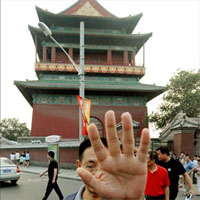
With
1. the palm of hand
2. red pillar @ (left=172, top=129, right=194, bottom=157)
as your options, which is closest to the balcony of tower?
red pillar @ (left=172, top=129, right=194, bottom=157)

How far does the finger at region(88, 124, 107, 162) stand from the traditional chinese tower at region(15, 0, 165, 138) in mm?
23466

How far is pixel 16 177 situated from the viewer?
11469mm

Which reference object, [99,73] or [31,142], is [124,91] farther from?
[31,142]

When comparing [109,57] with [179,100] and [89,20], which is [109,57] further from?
[179,100]

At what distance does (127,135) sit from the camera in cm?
161

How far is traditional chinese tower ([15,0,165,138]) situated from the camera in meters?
25.8

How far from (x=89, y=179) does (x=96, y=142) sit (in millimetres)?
212

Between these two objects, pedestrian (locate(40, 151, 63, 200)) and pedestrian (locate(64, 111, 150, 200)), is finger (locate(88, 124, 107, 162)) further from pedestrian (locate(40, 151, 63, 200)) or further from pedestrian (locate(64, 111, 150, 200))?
pedestrian (locate(40, 151, 63, 200))

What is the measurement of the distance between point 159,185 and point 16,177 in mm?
8400

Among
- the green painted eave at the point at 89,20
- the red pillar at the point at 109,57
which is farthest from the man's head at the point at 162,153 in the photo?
the green painted eave at the point at 89,20

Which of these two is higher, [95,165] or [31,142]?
[95,165]

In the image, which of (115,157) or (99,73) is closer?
(115,157)

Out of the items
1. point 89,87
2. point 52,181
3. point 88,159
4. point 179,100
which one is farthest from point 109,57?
point 88,159

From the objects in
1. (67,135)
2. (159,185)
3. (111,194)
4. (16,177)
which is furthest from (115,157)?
(67,135)
